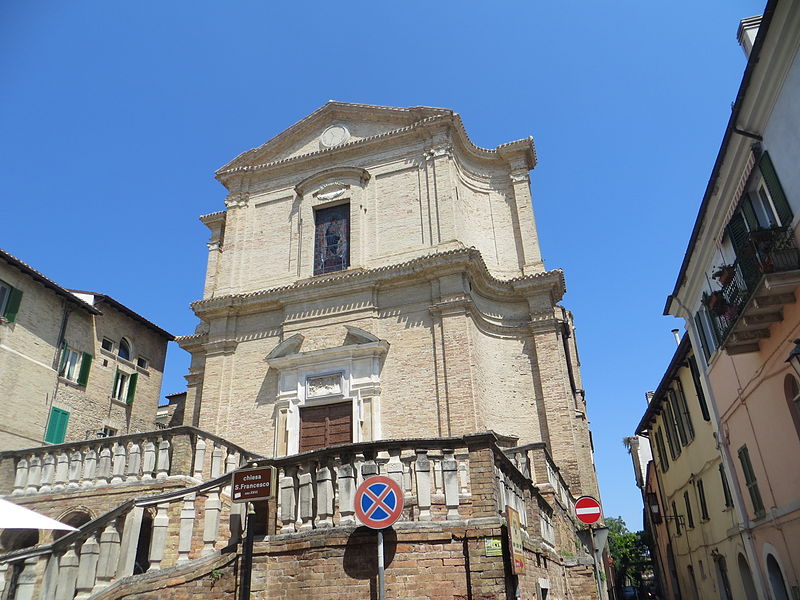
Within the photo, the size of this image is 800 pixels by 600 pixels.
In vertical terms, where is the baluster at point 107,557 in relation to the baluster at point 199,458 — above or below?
below

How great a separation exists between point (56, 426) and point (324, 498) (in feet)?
50.4

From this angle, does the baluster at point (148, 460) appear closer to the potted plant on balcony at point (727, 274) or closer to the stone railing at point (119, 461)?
the stone railing at point (119, 461)

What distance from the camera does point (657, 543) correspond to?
102ft

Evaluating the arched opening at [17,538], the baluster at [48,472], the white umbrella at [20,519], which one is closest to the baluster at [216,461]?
the baluster at [48,472]

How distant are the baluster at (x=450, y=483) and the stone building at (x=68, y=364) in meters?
15.4

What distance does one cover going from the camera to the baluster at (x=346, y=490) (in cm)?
723

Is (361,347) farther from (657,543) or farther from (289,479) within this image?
(657,543)

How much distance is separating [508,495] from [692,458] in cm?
1522

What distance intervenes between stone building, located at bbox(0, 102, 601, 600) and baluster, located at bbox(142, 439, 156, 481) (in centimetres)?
5

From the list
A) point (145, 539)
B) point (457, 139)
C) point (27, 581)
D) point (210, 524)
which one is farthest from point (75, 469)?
point (457, 139)

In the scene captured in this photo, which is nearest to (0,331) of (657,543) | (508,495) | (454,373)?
(454,373)

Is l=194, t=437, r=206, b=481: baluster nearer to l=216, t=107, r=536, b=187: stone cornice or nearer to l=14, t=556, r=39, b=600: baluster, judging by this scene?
l=14, t=556, r=39, b=600: baluster

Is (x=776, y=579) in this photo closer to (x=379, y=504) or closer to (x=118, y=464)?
(x=379, y=504)

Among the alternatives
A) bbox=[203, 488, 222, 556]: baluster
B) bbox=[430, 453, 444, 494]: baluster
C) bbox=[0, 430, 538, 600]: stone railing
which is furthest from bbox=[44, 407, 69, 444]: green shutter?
bbox=[430, 453, 444, 494]: baluster
